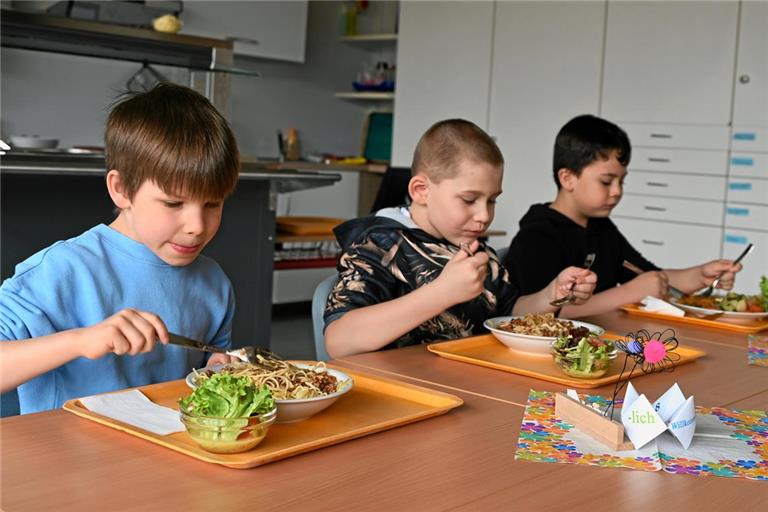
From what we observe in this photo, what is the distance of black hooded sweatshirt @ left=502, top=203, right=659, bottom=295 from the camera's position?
232 cm

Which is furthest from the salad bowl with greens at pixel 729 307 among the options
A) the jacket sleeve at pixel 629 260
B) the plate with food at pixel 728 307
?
the jacket sleeve at pixel 629 260

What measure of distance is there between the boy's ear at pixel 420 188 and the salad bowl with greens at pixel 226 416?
972 millimetres

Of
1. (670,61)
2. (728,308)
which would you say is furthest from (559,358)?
(670,61)

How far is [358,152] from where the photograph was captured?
6.79m

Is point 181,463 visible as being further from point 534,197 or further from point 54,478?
point 534,197

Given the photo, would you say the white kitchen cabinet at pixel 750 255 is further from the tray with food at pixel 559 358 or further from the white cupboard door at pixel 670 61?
the tray with food at pixel 559 358

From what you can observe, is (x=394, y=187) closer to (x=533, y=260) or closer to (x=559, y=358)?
(x=533, y=260)

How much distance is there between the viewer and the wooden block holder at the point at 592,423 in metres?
1.03

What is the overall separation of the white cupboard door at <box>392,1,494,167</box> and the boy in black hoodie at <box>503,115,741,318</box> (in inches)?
119

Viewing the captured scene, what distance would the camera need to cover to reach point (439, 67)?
5.77 meters

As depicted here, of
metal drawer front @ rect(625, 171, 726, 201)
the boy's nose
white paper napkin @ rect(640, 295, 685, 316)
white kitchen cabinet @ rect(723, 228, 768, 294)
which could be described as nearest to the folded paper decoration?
the boy's nose

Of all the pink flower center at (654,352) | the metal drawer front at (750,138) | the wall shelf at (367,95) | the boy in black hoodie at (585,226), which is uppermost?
the wall shelf at (367,95)

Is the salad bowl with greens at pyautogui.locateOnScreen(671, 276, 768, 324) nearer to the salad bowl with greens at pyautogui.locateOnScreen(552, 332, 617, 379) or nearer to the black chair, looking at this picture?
A: the salad bowl with greens at pyautogui.locateOnScreen(552, 332, 617, 379)

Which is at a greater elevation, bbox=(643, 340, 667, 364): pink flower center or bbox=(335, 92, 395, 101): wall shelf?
bbox=(335, 92, 395, 101): wall shelf
